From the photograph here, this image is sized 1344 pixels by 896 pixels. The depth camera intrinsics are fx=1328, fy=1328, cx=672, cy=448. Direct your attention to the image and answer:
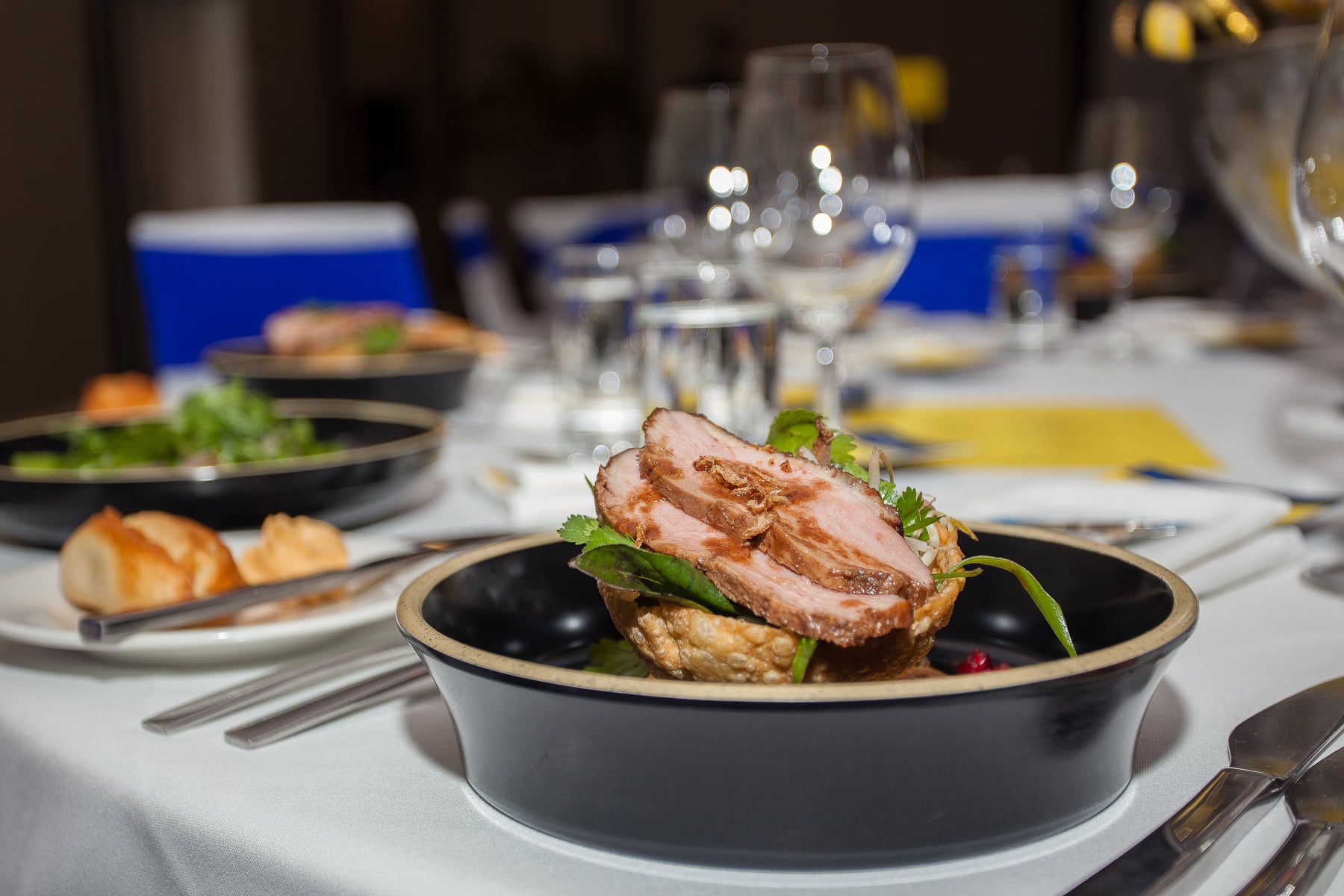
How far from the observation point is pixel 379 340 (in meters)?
1.77

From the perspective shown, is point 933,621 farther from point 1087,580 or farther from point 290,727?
point 290,727

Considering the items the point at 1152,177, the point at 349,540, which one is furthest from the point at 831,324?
the point at 1152,177

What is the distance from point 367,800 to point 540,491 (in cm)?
54

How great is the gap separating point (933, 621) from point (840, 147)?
0.74 m

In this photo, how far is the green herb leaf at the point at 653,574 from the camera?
0.53 metres

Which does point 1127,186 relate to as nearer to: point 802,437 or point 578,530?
point 802,437

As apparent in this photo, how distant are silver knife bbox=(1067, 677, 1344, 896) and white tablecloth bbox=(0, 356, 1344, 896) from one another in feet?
0.05

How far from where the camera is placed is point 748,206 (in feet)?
4.01

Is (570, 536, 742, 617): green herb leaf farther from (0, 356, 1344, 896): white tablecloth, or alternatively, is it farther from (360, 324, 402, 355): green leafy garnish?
(360, 324, 402, 355): green leafy garnish

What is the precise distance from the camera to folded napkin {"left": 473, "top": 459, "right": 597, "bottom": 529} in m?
1.05

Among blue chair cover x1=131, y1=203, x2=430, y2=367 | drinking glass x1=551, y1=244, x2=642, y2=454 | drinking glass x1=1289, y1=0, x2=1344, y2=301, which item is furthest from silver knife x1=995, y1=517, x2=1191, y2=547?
blue chair cover x1=131, y1=203, x2=430, y2=367

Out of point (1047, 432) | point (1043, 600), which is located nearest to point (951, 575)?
point (1043, 600)

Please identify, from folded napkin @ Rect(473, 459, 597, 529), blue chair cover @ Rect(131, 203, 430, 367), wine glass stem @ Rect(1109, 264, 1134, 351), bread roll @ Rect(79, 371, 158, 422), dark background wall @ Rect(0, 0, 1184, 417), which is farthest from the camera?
dark background wall @ Rect(0, 0, 1184, 417)

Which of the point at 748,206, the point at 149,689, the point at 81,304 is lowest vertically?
the point at 81,304
